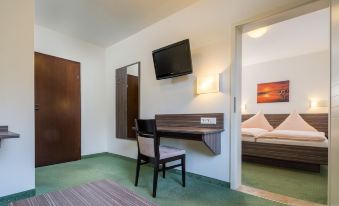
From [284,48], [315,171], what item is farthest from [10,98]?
[284,48]

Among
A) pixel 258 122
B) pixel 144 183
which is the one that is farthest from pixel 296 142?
pixel 144 183

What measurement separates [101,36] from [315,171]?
14.3ft

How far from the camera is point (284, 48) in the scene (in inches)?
165

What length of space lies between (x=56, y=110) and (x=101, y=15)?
1.83 m

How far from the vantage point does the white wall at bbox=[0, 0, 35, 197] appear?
2.00 meters

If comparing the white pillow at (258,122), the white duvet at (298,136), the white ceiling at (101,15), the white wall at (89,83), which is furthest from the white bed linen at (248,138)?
the white wall at (89,83)

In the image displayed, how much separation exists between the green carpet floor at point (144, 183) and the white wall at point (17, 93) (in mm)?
352

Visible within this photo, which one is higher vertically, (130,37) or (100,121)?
(130,37)

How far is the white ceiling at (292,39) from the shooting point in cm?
294

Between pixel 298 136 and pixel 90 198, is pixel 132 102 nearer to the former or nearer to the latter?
pixel 90 198

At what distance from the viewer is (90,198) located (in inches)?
44.7

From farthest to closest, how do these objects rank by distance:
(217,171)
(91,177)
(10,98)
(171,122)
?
(171,122) → (91,177) → (217,171) → (10,98)

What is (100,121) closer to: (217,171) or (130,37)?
(130,37)

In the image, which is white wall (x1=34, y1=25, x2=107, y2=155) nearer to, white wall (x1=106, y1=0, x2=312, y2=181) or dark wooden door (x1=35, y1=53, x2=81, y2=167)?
dark wooden door (x1=35, y1=53, x2=81, y2=167)
